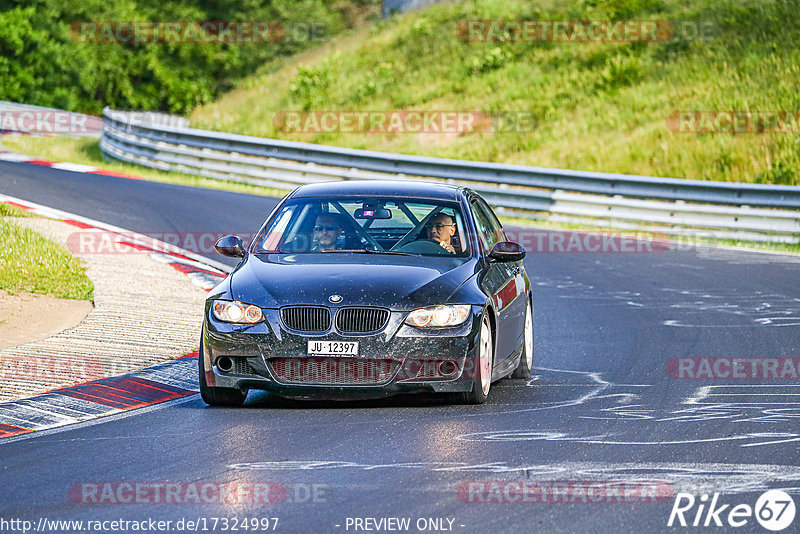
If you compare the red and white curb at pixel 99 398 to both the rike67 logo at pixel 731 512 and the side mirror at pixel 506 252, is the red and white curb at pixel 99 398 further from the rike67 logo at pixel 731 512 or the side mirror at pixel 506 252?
the rike67 logo at pixel 731 512

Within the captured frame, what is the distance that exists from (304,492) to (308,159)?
2209 cm

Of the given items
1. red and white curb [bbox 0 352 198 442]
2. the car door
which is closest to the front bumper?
the car door

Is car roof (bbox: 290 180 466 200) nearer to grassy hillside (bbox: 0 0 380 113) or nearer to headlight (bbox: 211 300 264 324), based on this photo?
headlight (bbox: 211 300 264 324)

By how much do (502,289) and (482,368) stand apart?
96 centimetres

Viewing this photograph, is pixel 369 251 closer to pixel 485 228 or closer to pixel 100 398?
pixel 485 228

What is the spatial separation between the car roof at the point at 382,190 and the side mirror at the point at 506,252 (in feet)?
2.15

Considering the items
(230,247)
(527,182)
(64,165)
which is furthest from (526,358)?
(64,165)

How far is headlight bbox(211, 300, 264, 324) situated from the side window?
211 cm

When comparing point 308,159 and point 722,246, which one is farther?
point 308,159

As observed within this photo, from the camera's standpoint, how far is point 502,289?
9.34 m

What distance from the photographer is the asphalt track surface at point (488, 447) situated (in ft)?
18.9

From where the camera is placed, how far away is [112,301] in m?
12.6

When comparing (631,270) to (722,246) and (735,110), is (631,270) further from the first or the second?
(735,110)

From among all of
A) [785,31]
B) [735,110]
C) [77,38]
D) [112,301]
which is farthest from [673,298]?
[77,38]
